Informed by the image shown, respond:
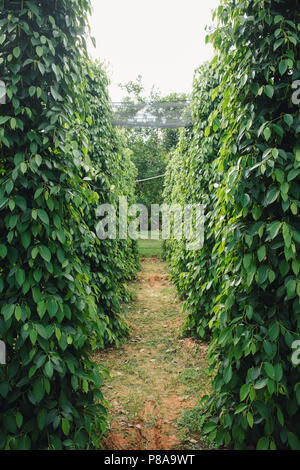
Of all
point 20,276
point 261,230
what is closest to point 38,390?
point 20,276

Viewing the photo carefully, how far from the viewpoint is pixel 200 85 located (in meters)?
3.85

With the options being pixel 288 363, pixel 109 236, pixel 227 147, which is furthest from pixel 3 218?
pixel 109 236

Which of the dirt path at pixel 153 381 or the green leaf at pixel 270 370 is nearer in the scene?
the green leaf at pixel 270 370

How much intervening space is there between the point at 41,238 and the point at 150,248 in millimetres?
11153

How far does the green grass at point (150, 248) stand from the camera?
11.9 meters

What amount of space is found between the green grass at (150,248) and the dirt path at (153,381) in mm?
6637

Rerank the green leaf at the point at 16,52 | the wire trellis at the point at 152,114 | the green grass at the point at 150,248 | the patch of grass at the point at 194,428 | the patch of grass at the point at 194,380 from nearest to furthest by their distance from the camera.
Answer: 1. the green leaf at the point at 16,52
2. the patch of grass at the point at 194,428
3. the patch of grass at the point at 194,380
4. the wire trellis at the point at 152,114
5. the green grass at the point at 150,248

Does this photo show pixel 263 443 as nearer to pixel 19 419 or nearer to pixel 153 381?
pixel 19 419

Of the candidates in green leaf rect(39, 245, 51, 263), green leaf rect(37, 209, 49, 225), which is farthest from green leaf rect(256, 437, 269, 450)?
green leaf rect(37, 209, 49, 225)

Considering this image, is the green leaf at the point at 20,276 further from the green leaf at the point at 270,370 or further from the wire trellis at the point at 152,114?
the wire trellis at the point at 152,114

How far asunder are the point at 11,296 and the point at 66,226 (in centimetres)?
54

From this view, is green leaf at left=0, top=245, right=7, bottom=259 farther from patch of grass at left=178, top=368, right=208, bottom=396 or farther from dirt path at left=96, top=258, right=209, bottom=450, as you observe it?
patch of grass at left=178, top=368, right=208, bottom=396

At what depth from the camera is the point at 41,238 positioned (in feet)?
5.78

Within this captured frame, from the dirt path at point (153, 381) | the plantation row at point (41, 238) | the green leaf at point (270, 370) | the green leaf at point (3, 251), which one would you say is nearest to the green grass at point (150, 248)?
the dirt path at point (153, 381)
